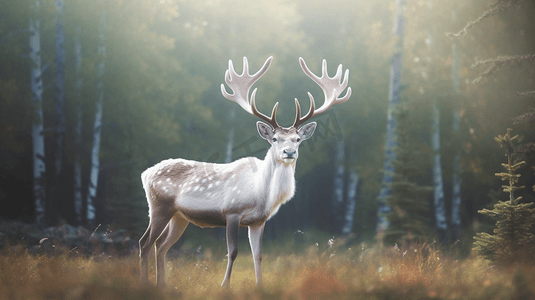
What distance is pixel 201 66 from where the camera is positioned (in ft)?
48.5

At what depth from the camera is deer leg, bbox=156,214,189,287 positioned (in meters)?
5.55

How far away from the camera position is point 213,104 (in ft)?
49.0

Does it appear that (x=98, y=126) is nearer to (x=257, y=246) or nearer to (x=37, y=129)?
(x=37, y=129)

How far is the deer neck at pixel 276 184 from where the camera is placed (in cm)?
533

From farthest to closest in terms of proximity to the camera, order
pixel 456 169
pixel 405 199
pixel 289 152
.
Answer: pixel 456 169 < pixel 405 199 < pixel 289 152

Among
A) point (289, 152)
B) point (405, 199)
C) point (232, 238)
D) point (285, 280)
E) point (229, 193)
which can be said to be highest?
point (289, 152)

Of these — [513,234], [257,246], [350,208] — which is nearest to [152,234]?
[257,246]

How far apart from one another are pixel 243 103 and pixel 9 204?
33.7 ft

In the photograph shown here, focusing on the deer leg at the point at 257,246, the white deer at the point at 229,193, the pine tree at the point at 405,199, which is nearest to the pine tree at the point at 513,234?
the white deer at the point at 229,193

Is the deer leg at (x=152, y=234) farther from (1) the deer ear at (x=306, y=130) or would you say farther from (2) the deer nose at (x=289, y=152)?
(1) the deer ear at (x=306, y=130)

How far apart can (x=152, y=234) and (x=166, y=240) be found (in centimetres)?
27

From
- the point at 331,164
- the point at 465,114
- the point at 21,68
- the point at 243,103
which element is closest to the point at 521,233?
the point at 243,103

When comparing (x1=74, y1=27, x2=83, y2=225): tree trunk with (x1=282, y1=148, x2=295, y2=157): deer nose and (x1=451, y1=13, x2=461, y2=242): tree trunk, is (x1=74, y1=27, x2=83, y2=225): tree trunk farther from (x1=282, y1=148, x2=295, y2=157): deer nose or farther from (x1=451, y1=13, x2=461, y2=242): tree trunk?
(x1=451, y1=13, x2=461, y2=242): tree trunk

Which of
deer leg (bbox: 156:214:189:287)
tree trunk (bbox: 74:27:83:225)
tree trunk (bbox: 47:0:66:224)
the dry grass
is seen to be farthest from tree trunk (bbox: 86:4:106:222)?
deer leg (bbox: 156:214:189:287)
